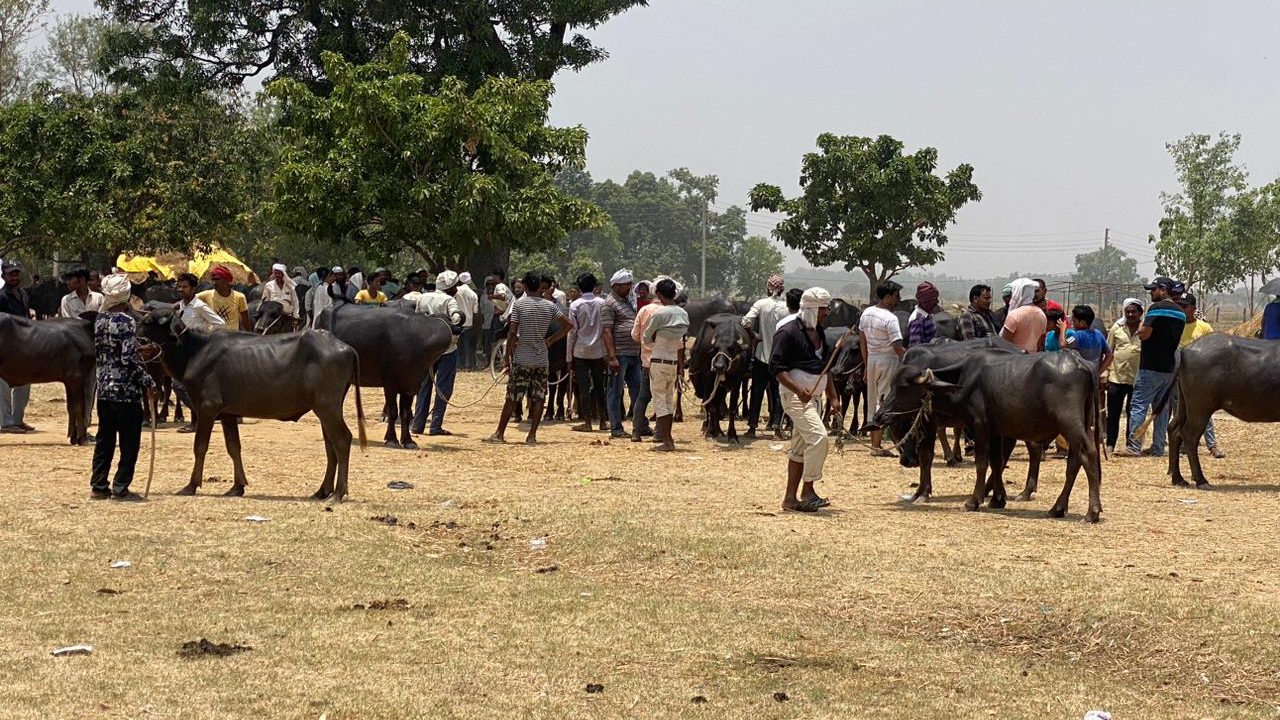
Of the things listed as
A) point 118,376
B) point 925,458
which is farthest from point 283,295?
point 925,458

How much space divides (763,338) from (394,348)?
438 cm

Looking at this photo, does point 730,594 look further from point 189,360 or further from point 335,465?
point 189,360

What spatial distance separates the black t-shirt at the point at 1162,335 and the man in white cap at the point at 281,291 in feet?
38.3

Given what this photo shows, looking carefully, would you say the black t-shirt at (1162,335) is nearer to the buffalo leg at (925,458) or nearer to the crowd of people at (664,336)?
the crowd of people at (664,336)

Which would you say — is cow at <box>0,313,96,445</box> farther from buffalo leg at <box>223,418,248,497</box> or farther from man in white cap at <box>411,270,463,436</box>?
buffalo leg at <box>223,418,248,497</box>

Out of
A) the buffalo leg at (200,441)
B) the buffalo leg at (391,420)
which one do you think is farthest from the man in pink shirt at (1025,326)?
the buffalo leg at (200,441)

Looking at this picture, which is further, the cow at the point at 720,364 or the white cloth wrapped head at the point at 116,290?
the cow at the point at 720,364

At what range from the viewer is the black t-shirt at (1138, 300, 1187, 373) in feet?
51.8

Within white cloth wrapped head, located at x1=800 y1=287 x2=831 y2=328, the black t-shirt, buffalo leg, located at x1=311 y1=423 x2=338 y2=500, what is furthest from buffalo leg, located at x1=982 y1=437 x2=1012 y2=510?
buffalo leg, located at x1=311 y1=423 x2=338 y2=500

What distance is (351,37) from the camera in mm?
35812

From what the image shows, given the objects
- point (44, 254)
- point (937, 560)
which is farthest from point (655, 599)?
point (44, 254)

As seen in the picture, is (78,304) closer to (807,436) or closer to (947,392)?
(807,436)

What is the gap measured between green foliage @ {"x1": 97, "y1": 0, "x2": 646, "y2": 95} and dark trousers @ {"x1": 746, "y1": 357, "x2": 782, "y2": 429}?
57.4ft

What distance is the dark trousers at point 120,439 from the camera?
11.4 meters
